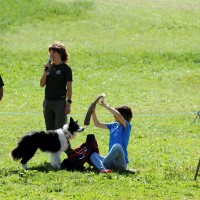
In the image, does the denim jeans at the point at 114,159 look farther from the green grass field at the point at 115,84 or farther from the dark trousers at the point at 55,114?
the dark trousers at the point at 55,114

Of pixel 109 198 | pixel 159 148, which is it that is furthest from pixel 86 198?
pixel 159 148

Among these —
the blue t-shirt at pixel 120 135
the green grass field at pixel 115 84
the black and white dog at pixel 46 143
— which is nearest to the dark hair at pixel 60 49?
the black and white dog at pixel 46 143

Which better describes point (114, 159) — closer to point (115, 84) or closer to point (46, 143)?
point (46, 143)

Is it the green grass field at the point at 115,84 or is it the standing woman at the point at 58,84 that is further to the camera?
the standing woman at the point at 58,84

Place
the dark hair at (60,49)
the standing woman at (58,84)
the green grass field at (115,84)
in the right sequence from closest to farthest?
the green grass field at (115,84)
the dark hair at (60,49)
the standing woman at (58,84)

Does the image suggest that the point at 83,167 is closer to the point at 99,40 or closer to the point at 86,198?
the point at 86,198

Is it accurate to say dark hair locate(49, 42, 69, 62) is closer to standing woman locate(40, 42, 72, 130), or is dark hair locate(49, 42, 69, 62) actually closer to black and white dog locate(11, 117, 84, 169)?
standing woman locate(40, 42, 72, 130)

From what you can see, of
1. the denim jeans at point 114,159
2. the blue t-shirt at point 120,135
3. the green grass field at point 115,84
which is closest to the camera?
the green grass field at point 115,84

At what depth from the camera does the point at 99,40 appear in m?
27.1

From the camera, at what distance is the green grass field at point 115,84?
8828 millimetres

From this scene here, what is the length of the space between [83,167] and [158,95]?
9728 millimetres

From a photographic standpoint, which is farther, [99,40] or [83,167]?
[99,40]

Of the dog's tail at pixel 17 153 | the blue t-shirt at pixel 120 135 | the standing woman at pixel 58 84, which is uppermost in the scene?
the standing woman at pixel 58 84

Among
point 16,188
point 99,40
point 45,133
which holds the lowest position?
point 16,188
